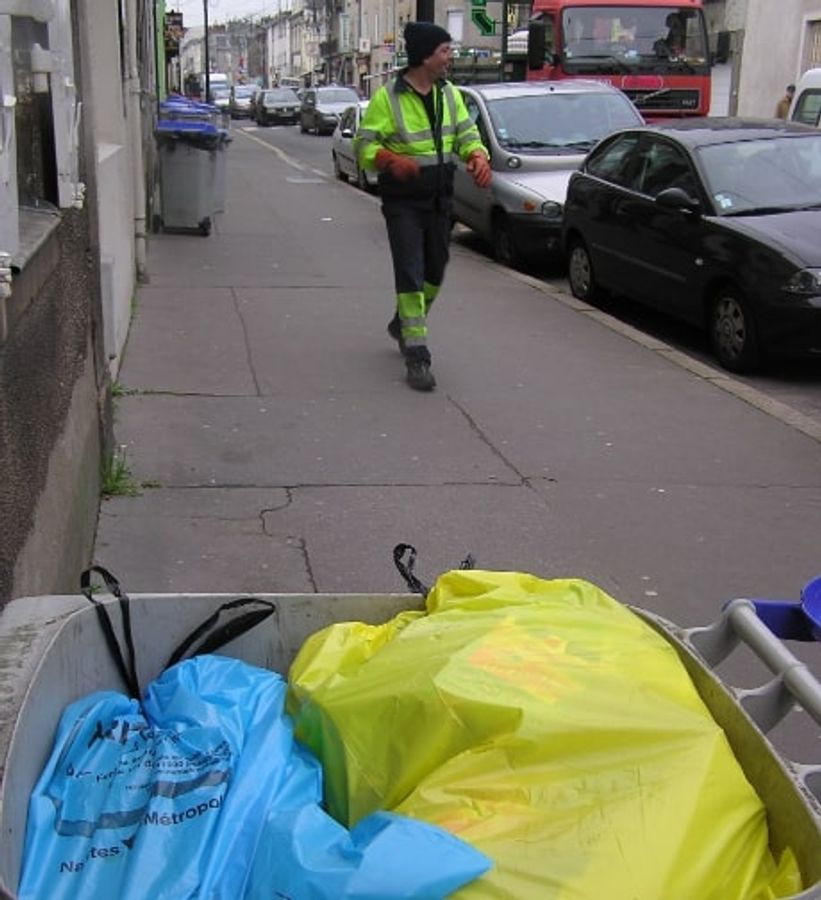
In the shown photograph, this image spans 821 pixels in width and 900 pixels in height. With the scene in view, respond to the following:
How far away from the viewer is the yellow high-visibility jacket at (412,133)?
646cm

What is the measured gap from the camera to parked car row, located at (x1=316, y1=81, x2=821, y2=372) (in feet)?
24.6

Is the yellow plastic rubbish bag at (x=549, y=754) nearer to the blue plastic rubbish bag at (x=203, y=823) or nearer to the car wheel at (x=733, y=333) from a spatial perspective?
the blue plastic rubbish bag at (x=203, y=823)

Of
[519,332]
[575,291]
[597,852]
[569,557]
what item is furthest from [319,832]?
[575,291]

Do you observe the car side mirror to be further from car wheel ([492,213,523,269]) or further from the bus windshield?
the bus windshield

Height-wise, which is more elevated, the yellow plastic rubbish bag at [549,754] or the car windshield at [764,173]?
the car windshield at [764,173]

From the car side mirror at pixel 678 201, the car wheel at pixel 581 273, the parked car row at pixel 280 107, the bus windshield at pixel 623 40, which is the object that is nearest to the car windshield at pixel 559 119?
the car wheel at pixel 581 273

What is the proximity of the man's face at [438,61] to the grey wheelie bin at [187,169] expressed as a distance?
21.0ft

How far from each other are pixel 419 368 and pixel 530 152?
6.19 metres

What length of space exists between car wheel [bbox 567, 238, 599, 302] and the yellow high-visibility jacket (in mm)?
3659

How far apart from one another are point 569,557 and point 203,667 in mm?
2465

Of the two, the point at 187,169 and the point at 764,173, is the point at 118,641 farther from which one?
the point at 187,169

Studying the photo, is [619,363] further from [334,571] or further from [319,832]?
[319,832]

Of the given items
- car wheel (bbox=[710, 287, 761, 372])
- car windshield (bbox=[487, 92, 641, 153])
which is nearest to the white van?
car windshield (bbox=[487, 92, 641, 153])

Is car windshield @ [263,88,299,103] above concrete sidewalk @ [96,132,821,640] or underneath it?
above
